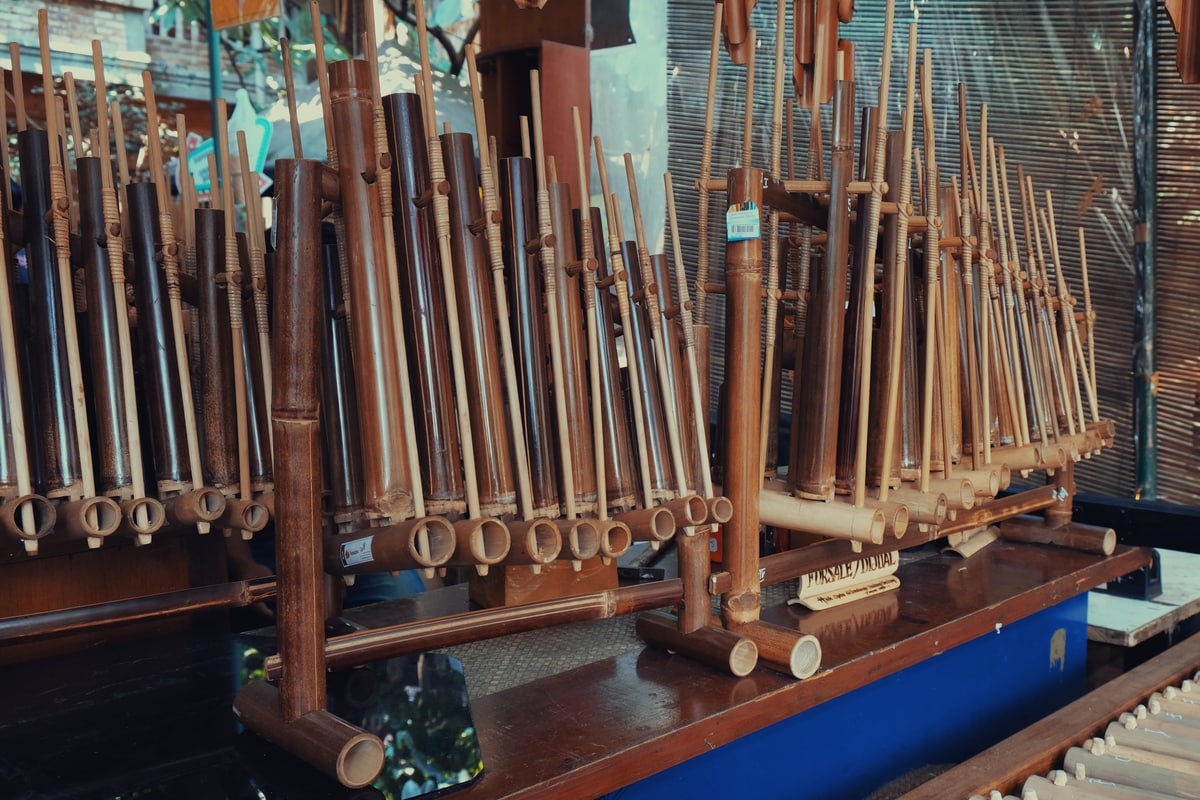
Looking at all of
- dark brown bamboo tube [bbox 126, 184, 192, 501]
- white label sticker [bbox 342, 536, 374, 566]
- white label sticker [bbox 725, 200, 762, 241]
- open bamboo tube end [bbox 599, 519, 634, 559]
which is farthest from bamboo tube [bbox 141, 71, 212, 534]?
white label sticker [bbox 725, 200, 762, 241]

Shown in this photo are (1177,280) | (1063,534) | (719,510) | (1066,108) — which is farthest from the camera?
(1066,108)

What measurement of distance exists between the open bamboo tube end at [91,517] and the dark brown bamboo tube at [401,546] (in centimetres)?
34

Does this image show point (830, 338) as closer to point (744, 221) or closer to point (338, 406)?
point (744, 221)

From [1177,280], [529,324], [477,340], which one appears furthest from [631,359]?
[1177,280]

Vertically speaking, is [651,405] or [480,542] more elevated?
[651,405]

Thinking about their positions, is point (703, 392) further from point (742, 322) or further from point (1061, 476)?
point (1061, 476)

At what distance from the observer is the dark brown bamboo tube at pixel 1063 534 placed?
262 cm

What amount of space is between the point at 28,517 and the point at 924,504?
151 cm

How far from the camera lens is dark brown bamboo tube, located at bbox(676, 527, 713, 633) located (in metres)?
1.70

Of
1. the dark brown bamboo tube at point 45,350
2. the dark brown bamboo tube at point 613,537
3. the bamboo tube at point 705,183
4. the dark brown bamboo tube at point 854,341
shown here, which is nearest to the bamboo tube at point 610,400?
the dark brown bamboo tube at point 613,537

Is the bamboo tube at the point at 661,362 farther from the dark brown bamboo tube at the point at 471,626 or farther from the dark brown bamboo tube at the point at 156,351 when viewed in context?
the dark brown bamboo tube at the point at 156,351

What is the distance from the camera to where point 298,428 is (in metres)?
1.28

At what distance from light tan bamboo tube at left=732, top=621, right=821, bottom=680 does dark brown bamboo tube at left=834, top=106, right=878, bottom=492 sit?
12.9 inches

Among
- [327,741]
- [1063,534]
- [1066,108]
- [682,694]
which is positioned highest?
[1066,108]
